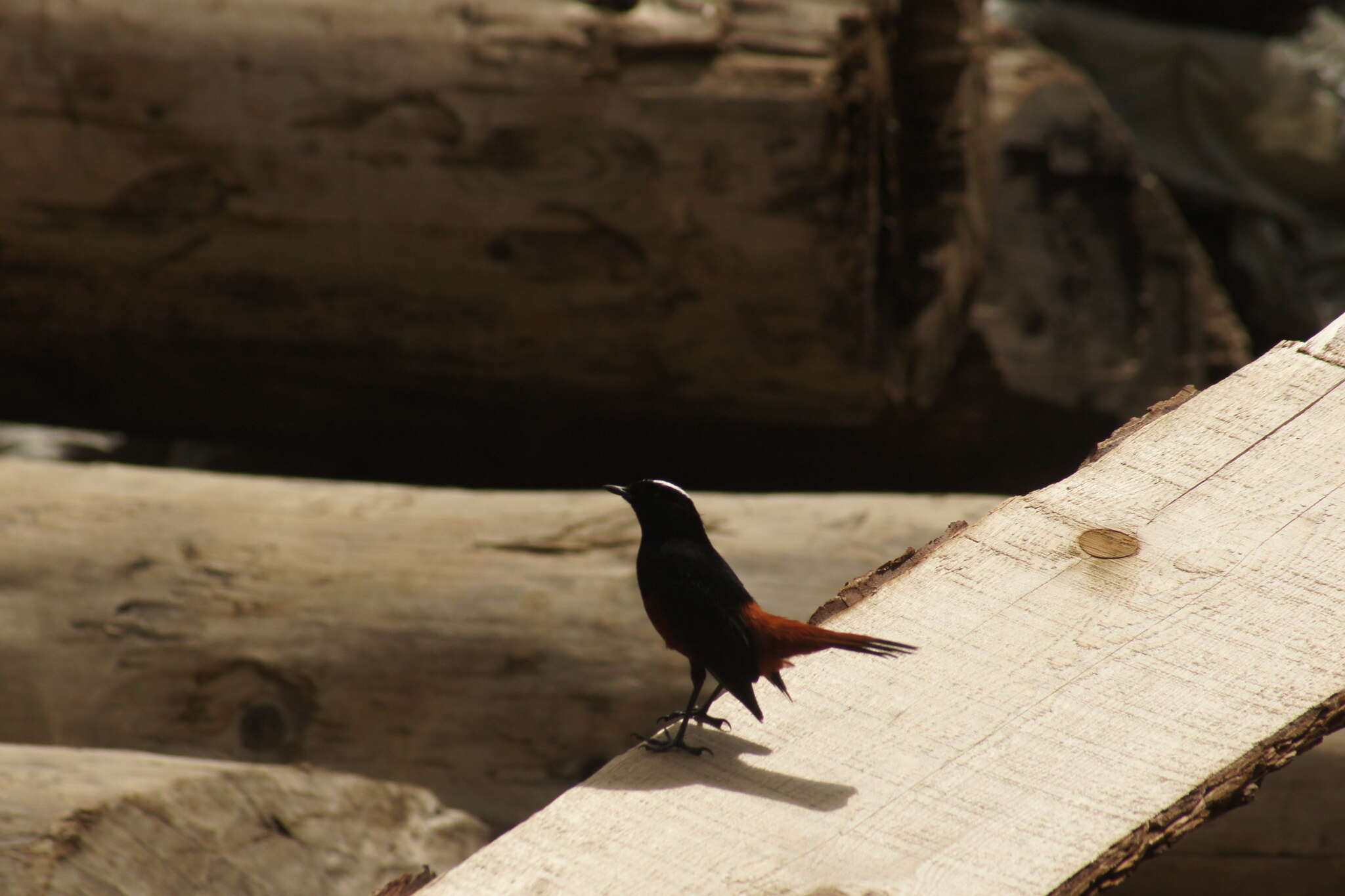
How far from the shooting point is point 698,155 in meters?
3.08

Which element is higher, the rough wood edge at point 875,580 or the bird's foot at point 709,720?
the rough wood edge at point 875,580

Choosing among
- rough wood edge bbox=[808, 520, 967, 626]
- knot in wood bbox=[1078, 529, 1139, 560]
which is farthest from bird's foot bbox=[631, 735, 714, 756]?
knot in wood bbox=[1078, 529, 1139, 560]

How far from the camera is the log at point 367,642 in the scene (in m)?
2.60

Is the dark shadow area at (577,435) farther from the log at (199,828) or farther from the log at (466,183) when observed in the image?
the log at (199,828)

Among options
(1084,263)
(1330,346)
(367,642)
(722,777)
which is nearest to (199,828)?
(367,642)

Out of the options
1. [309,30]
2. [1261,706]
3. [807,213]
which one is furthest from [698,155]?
[1261,706]

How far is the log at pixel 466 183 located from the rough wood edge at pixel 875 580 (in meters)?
1.44

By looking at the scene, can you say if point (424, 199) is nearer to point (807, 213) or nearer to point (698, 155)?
point (698, 155)

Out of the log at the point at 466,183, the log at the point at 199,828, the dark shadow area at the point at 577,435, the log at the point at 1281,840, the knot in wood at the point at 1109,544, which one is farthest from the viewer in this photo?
the dark shadow area at the point at 577,435

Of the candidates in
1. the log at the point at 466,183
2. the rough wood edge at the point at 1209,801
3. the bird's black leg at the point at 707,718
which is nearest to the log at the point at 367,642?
the log at the point at 466,183

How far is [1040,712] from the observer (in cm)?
154

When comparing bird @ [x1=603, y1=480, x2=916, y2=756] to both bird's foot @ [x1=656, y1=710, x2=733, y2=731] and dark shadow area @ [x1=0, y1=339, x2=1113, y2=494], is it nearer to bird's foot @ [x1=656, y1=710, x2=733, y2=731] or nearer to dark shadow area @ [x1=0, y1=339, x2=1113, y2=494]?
bird's foot @ [x1=656, y1=710, x2=733, y2=731]

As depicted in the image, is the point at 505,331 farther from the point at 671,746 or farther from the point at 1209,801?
the point at 1209,801

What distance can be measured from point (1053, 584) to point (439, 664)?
4.47ft
